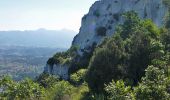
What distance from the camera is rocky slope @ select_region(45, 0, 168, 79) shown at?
14100 centimetres

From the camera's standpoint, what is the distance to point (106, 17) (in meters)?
170

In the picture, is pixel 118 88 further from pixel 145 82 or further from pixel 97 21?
pixel 97 21

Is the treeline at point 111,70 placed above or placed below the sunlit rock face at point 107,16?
below

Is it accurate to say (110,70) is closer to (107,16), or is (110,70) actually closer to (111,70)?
(111,70)

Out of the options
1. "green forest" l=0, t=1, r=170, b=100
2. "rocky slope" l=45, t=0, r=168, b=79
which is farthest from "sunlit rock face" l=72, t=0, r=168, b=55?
"green forest" l=0, t=1, r=170, b=100

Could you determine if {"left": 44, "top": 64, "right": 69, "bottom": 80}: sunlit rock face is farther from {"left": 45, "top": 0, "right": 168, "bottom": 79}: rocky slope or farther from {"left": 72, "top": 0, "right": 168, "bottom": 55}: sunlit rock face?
{"left": 72, "top": 0, "right": 168, "bottom": 55}: sunlit rock face

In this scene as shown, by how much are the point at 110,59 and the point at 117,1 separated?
101395 millimetres

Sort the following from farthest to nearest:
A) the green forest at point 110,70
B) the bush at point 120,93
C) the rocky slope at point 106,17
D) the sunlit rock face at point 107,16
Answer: the sunlit rock face at point 107,16 → the rocky slope at point 106,17 → the green forest at point 110,70 → the bush at point 120,93

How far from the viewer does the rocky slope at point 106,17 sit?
14100cm

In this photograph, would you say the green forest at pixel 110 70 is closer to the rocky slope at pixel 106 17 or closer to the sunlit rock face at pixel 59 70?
the rocky slope at pixel 106 17

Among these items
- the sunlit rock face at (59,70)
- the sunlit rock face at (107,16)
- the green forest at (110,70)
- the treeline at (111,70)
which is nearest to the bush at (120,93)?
the green forest at (110,70)

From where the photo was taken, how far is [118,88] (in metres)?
42.9

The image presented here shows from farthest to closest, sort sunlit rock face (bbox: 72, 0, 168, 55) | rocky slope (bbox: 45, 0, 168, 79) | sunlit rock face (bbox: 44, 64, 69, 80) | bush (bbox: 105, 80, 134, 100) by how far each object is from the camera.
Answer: sunlit rock face (bbox: 72, 0, 168, 55), rocky slope (bbox: 45, 0, 168, 79), sunlit rock face (bbox: 44, 64, 69, 80), bush (bbox: 105, 80, 134, 100)

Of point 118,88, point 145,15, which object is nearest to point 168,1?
point 145,15
